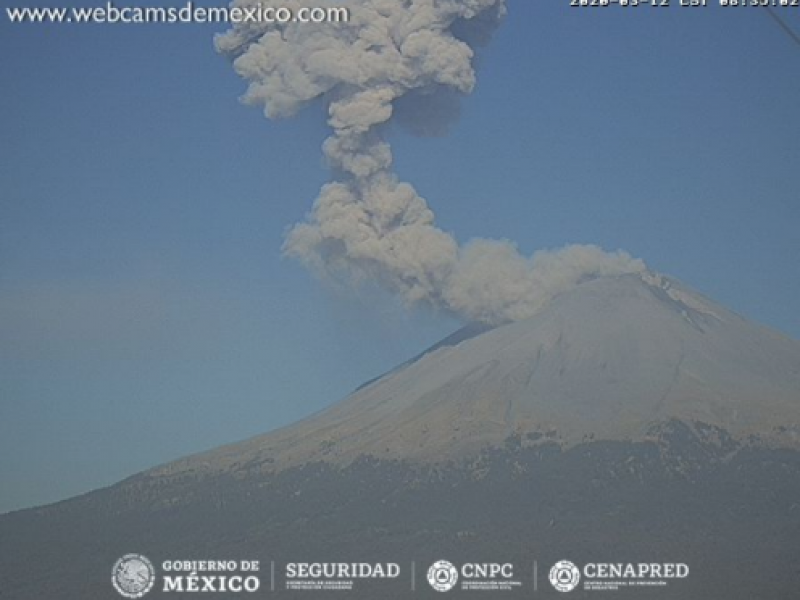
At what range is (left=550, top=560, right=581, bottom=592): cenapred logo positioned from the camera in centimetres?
1216

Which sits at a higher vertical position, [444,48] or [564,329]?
[444,48]

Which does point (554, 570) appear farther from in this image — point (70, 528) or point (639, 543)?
point (70, 528)

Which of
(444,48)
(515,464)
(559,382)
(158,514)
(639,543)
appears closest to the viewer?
(639,543)

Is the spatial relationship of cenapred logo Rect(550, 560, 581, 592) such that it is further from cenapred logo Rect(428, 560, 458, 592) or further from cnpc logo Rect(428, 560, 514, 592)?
cenapred logo Rect(428, 560, 458, 592)

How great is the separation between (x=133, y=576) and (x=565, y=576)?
11.1ft

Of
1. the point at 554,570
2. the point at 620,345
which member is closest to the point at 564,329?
the point at 620,345

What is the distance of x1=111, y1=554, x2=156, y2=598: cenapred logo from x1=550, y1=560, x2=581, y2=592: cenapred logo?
3.10 metres

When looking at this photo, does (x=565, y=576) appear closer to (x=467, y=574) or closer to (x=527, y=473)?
(x=467, y=574)

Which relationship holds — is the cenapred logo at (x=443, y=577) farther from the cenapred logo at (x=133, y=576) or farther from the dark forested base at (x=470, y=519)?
the cenapred logo at (x=133, y=576)

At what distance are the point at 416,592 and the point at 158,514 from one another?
4.29 metres

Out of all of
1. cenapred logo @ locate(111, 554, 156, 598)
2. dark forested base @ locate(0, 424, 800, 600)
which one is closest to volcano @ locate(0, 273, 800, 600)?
dark forested base @ locate(0, 424, 800, 600)

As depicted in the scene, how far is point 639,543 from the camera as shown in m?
13.4

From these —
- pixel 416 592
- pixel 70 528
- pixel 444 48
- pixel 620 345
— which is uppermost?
pixel 444 48

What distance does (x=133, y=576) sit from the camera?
1223 cm
